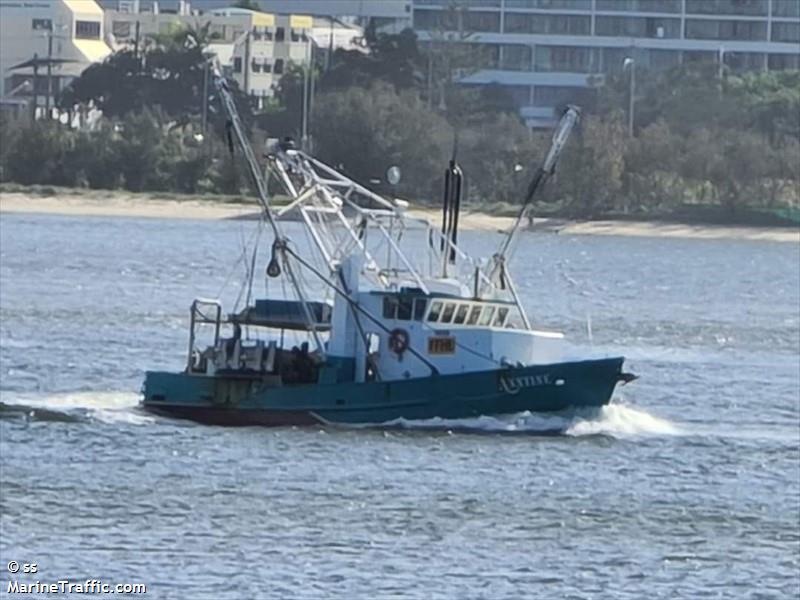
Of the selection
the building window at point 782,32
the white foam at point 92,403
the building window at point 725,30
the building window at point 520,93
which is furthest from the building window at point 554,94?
the white foam at point 92,403

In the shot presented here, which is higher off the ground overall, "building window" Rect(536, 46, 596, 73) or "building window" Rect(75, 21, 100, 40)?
"building window" Rect(75, 21, 100, 40)

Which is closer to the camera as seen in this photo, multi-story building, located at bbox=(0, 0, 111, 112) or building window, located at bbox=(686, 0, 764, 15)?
multi-story building, located at bbox=(0, 0, 111, 112)

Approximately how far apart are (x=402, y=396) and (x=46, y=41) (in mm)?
128551

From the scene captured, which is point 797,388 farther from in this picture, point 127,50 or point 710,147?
point 127,50

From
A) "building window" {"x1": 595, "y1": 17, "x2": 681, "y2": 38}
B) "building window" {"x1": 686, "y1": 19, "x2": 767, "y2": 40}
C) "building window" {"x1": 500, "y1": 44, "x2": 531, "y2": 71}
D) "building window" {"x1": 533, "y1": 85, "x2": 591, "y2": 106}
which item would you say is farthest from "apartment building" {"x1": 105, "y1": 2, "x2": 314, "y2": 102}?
"building window" {"x1": 686, "y1": 19, "x2": 767, "y2": 40}

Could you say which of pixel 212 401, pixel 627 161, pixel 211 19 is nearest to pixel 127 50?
pixel 211 19

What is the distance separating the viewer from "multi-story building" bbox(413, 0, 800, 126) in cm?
17712

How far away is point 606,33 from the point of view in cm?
18000

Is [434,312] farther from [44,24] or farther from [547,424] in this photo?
[44,24]

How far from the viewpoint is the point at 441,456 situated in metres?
47.3

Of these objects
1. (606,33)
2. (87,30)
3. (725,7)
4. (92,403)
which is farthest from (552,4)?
(92,403)

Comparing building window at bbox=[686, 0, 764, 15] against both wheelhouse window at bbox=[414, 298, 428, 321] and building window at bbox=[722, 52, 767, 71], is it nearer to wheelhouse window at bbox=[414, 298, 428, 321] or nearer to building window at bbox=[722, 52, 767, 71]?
building window at bbox=[722, 52, 767, 71]

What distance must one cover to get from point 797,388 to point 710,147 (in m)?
79.9

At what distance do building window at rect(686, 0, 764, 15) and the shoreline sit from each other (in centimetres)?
4780
